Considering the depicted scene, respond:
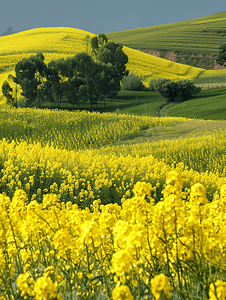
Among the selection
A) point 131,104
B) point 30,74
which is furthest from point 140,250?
point 131,104

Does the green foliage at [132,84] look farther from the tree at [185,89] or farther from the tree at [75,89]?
the tree at [75,89]

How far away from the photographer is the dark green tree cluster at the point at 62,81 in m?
34.0

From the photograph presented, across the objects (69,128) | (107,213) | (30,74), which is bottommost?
(69,128)

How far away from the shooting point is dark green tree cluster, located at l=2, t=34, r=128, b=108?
3400cm

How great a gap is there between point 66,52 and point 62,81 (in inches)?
894

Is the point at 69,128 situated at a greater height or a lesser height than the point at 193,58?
lesser

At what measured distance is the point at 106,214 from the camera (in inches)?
112

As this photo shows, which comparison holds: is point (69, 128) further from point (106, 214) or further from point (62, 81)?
point (62, 81)

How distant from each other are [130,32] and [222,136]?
130m

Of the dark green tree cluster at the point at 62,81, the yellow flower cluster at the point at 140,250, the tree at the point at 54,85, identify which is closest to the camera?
the yellow flower cluster at the point at 140,250

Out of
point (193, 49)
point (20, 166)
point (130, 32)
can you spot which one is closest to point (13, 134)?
point (20, 166)

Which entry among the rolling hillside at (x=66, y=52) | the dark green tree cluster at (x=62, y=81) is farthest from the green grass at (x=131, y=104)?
the rolling hillside at (x=66, y=52)

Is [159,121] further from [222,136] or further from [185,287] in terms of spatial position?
[185,287]

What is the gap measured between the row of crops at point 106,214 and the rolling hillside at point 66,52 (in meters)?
37.8
